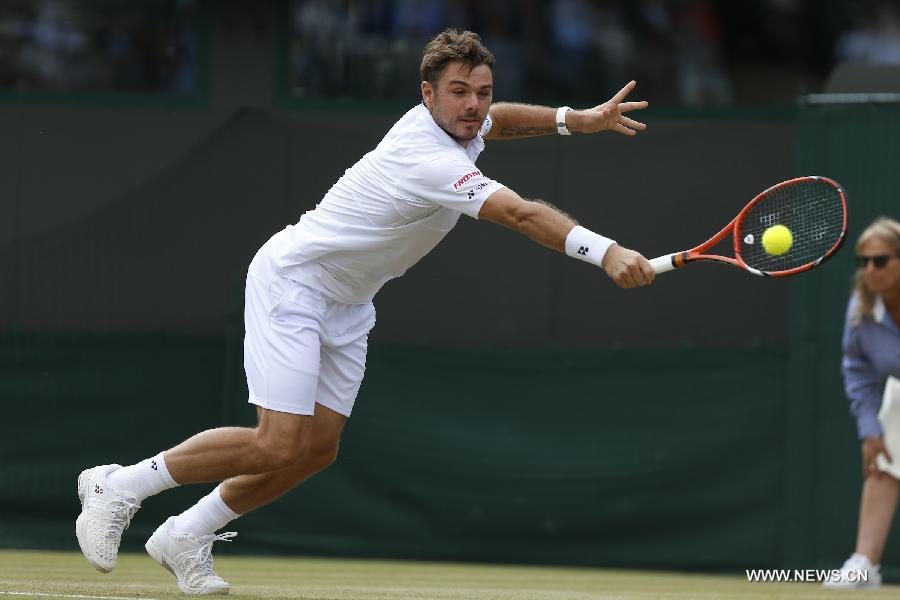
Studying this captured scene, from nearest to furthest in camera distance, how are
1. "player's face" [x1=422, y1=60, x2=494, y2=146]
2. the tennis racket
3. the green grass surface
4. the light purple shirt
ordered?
"player's face" [x1=422, y1=60, x2=494, y2=146] → the tennis racket → the green grass surface → the light purple shirt

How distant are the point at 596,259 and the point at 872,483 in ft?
9.29

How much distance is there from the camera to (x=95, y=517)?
5672 mm

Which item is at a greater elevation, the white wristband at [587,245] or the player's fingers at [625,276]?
the white wristband at [587,245]

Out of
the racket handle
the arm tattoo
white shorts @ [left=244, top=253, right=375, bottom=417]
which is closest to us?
the racket handle

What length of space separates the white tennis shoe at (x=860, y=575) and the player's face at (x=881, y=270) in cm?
117

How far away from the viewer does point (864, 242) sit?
23.3ft

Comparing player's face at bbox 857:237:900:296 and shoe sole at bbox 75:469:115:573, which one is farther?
player's face at bbox 857:237:900:296

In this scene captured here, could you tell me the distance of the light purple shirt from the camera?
7172 mm

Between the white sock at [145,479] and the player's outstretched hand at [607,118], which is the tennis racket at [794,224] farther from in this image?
the white sock at [145,479]

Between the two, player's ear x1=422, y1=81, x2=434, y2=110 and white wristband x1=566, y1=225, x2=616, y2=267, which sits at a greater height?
player's ear x1=422, y1=81, x2=434, y2=110

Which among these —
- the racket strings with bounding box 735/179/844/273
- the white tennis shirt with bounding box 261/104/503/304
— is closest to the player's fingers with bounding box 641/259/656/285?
the white tennis shirt with bounding box 261/104/503/304

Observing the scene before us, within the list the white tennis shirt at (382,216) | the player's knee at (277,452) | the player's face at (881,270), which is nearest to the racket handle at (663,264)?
the white tennis shirt at (382,216)

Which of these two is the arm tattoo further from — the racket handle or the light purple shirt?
the light purple shirt

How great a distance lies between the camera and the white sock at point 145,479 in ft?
18.6
